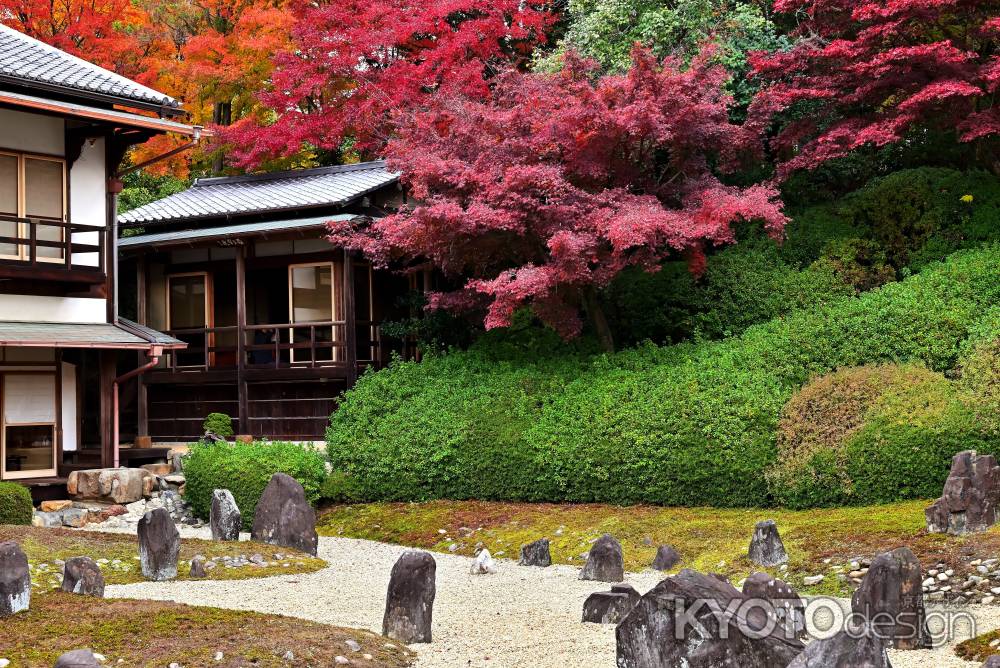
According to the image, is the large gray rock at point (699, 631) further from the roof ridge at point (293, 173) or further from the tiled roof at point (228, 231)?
the roof ridge at point (293, 173)

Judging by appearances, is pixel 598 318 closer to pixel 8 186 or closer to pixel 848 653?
pixel 8 186

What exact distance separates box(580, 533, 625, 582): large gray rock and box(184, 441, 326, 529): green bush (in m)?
6.05

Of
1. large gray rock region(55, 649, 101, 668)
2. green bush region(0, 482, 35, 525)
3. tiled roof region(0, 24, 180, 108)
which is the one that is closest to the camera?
large gray rock region(55, 649, 101, 668)

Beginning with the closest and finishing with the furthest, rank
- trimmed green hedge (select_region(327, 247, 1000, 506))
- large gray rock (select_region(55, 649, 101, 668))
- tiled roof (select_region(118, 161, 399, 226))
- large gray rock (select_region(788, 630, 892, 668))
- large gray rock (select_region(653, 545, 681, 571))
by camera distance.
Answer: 1. large gray rock (select_region(788, 630, 892, 668))
2. large gray rock (select_region(55, 649, 101, 668))
3. large gray rock (select_region(653, 545, 681, 571))
4. trimmed green hedge (select_region(327, 247, 1000, 506))
5. tiled roof (select_region(118, 161, 399, 226))

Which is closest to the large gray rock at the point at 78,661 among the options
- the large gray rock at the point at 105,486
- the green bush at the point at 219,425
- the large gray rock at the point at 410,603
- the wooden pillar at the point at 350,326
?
the large gray rock at the point at 410,603

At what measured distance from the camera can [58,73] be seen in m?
16.1

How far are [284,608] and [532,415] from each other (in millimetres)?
6254

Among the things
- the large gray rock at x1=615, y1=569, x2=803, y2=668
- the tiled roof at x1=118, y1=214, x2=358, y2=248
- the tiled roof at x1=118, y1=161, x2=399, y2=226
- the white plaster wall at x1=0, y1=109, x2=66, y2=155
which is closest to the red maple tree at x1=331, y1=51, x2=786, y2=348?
the tiled roof at x1=118, y1=214, x2=358, y2=248

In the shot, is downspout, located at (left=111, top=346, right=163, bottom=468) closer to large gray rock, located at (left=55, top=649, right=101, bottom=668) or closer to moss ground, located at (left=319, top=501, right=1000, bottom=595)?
moss ground, located at (left=319, top=501, right=1000, bottom=595)

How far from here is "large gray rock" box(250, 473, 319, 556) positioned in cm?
1258

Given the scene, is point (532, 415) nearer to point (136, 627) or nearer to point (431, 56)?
point (136, 627)

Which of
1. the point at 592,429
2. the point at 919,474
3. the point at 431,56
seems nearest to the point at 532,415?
the point at 592,429

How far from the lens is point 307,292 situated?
2114 cm

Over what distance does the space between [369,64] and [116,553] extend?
14445 mm
